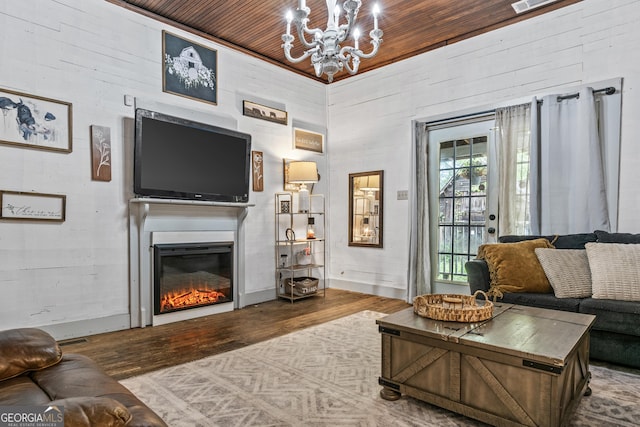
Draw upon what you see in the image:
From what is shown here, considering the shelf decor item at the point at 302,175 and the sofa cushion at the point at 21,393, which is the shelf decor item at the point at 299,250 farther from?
the sofa cushion at the point at 21,393

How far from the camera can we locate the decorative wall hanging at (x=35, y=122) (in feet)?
10.0

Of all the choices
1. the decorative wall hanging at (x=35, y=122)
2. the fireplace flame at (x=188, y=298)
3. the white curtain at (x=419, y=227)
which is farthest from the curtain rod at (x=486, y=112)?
the decorative wall hanging at (x=35, y=122)

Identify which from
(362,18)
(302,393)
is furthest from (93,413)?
(362,18)

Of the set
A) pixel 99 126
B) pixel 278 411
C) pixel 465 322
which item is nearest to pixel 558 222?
pixel 465 322

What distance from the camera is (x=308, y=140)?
550 centimetres

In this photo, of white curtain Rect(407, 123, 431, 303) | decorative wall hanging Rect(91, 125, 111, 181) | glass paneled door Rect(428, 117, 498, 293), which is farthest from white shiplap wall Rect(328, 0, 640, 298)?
decorative wall hanging Rect(91, 125, 111, 181)

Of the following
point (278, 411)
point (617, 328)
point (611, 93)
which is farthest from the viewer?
point (611, 93)

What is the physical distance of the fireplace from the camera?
384 centimetres

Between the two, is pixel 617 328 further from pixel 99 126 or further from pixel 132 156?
pixel 99 126

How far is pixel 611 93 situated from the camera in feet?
11.4

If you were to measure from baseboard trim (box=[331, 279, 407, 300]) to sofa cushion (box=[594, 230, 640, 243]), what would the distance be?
7.57ft

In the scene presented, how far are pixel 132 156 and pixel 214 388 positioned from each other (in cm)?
247

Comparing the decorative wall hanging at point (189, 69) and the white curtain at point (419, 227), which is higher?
the decorative wall hanging at point (189, 69)

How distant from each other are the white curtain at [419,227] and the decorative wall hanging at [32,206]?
12.4 feet
